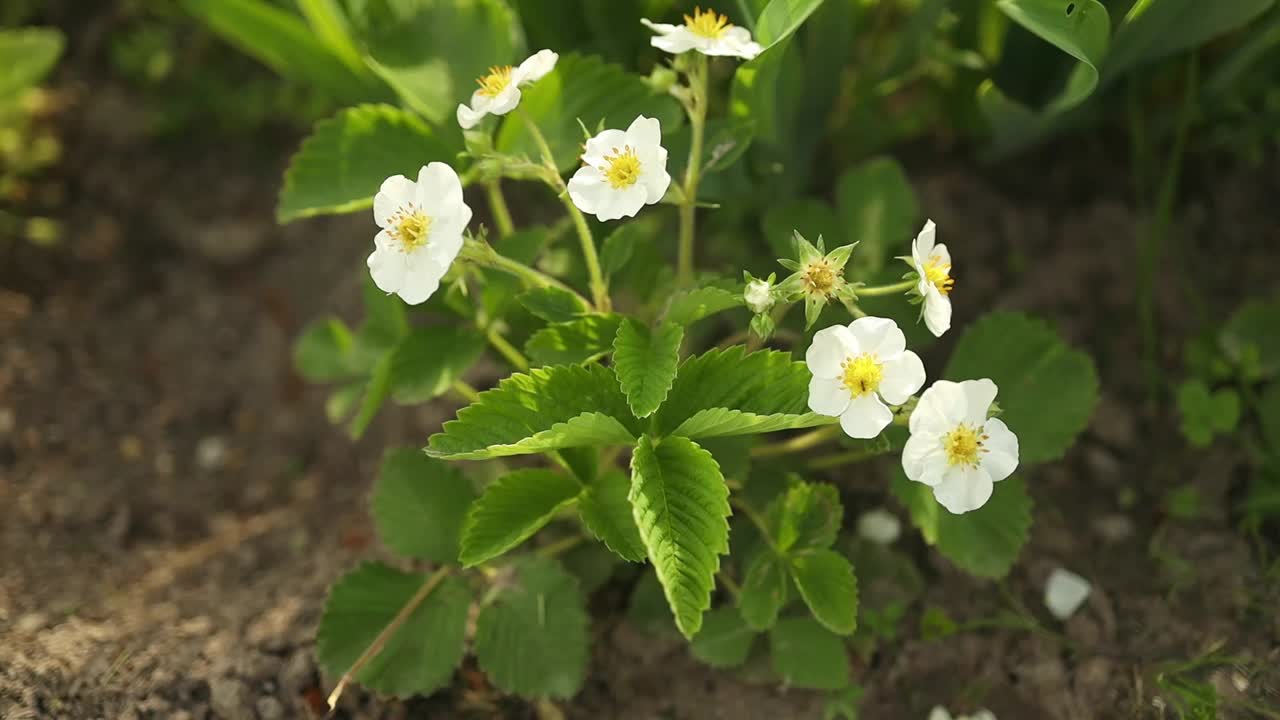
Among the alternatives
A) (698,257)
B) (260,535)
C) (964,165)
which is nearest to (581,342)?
(698,257)

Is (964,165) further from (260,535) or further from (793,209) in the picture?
(260,535)

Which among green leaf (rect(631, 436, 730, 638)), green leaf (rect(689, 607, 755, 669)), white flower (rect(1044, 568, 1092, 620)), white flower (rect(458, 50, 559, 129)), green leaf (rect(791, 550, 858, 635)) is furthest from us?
white flower (rect(1044, 568, 1092, 620))

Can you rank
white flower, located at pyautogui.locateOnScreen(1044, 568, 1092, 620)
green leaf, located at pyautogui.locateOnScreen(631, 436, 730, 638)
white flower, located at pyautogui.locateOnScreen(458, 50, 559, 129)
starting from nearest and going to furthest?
green leaf, located at pyautogui.locateOnScreen(631, 436, 730, 638) < white flower, located at pyautogui.locateOnScreen(458, 50, 559, 129) < white flower, located at pyautogui.locateOnScreen(1044, 568, 1092, 620)

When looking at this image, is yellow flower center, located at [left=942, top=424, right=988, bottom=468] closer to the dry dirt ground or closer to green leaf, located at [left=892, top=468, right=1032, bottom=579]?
green leaf, located at [left=892, top=468, right=1032, bottom=579]

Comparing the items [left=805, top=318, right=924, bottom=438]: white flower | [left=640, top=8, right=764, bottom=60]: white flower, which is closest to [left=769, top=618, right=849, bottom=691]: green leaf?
[left=805, top=318, right=924, bottom=438]: white flower

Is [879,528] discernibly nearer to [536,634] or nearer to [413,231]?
[536,634]

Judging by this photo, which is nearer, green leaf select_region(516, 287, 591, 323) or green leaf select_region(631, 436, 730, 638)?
green leaf select_region(631, 436, 730, 638)

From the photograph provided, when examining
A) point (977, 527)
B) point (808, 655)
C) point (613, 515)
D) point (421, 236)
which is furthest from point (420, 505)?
point (977, 527)
